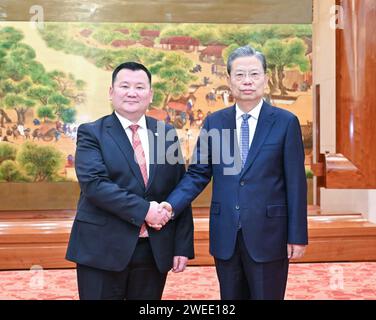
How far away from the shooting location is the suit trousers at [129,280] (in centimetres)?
179

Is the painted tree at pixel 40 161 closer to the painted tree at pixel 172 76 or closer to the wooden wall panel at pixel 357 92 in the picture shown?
the painted tree at pixel 172 76

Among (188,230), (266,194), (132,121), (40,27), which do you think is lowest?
(188,230)

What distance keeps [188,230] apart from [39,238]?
10.7 feet

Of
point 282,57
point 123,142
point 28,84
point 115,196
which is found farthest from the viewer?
point 282,57

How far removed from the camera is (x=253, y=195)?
180 centimetres

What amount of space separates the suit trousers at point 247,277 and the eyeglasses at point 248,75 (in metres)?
0.53

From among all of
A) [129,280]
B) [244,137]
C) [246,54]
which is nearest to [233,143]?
[244,137]

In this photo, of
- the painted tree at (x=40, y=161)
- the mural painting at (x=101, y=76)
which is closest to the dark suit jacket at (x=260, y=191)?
the mural painting at (x=101, y=76)

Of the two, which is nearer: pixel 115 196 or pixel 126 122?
pixel 115 196

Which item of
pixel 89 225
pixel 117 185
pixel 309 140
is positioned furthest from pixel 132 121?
pixel 309 140

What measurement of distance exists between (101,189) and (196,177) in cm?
36

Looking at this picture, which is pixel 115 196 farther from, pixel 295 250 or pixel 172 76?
pixel 172 76
